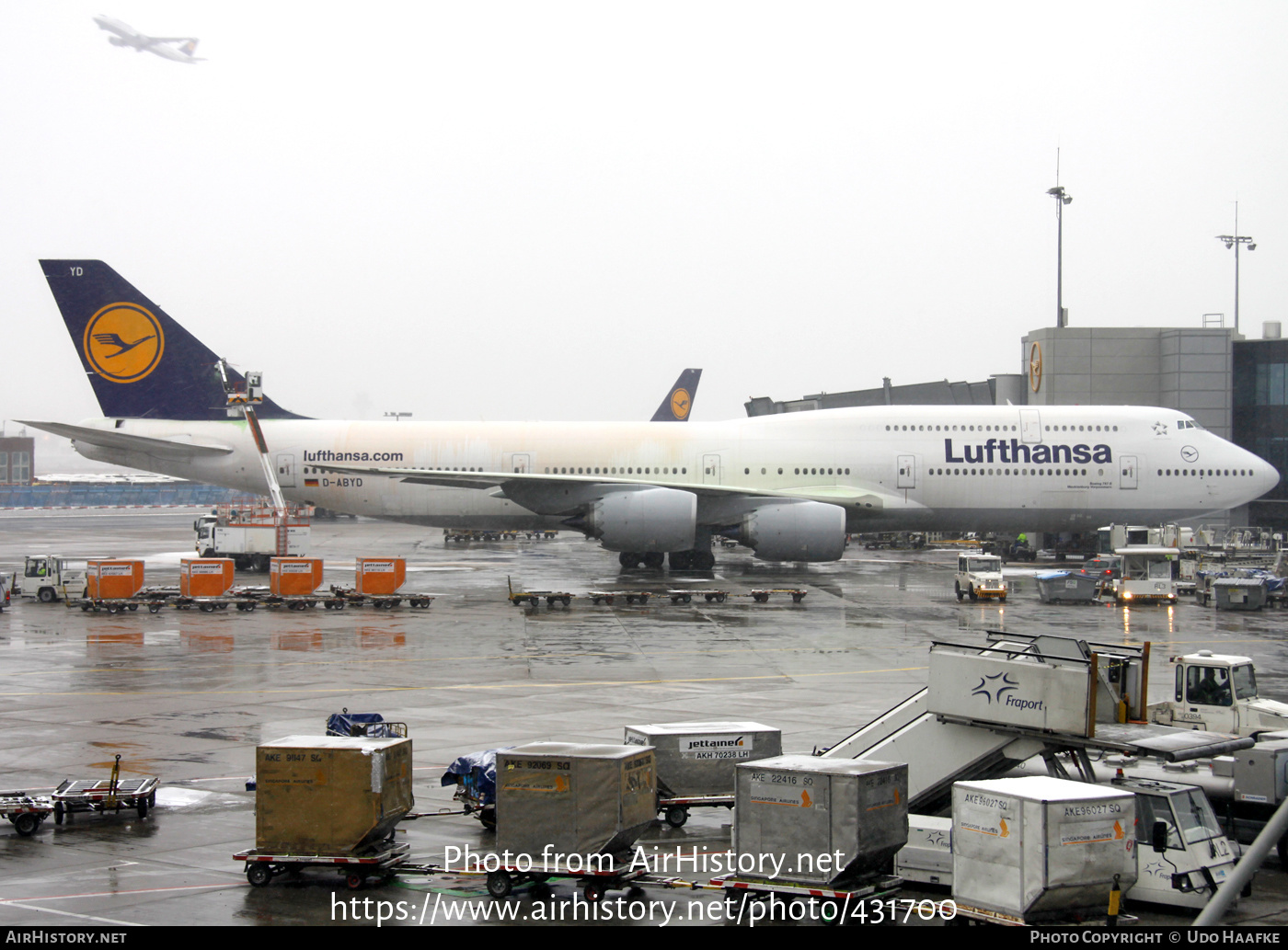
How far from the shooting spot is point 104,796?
1242 centimetres

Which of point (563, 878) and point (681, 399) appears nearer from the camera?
point (563, 878)

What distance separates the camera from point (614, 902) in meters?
10.2

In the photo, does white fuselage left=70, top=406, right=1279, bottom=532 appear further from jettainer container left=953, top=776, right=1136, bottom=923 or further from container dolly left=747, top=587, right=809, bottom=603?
jettainer container left=953, top=776, right=1136, bottom=923

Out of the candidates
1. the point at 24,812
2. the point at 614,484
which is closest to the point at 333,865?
the point at 24,812

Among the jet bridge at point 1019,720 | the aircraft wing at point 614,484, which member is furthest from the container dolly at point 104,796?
the aircraft wing at point 614,484

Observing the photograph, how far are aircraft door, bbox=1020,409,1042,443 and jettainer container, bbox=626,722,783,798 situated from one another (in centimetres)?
2846

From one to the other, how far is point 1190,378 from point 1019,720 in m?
45.8

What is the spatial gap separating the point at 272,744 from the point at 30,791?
3948mm

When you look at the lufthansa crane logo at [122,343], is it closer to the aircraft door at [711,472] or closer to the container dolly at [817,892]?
the aircraft door at [711,472]

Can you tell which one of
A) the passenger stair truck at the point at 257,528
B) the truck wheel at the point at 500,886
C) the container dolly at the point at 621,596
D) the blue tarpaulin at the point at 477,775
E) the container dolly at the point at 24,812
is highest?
the passenger stair truck at the point at 257,528

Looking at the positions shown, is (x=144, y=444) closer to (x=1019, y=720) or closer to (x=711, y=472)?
(x=711, y=472)

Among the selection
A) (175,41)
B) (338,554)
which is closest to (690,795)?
(338,554)

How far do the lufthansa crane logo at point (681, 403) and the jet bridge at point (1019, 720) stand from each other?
60.8 m

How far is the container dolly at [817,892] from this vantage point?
9820 mm
